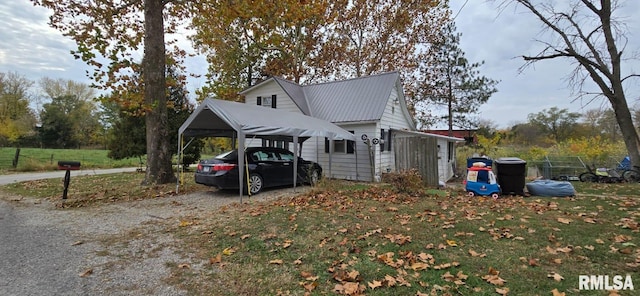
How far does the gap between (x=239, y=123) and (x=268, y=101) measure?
30.9ft

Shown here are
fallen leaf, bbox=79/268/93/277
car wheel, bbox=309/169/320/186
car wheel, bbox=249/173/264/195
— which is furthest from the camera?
car wheel, bbox=309/169/320/186

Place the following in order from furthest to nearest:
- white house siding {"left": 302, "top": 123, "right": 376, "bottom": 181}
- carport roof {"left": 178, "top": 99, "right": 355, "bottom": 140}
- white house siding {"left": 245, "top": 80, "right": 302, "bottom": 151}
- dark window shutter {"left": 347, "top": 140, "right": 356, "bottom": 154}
A: white house siding {"left": 245, "top": 80, "right": 302, "bottom": 151}, dark window shutter {"left": 347, "top": 140, "right": 356, "bottom": 154}, white house siding {"left": 302, "top": 123, "right": 376, "bottom": 181}, carport roof {"left": 178, "top": 99, "right": 355, "bottom": 140}

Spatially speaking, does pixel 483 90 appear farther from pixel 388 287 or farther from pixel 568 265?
pixel 388 287

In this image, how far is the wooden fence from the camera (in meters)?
11.4

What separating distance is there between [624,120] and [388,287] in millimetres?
15702

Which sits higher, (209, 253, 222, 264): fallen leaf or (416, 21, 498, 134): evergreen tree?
(416, 21, 498, 134): evergreen tree

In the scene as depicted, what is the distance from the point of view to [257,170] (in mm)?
9039

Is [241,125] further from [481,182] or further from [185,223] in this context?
[481,182]

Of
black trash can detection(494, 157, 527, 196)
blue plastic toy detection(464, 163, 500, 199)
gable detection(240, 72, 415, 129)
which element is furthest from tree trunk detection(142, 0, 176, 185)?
black trash can detection(494, 157, 527, 196)

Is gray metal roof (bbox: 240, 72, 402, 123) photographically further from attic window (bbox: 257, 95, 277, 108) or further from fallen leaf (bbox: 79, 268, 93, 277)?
fallen leaf (bbox: 79, 268, 93, 277)

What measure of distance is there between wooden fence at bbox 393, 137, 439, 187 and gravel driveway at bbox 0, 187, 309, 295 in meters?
7.26

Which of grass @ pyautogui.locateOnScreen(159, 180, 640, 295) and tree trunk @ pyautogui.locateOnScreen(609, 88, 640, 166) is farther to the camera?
tree trunk @ pyautogui.locateOnScreen(609, 88, 640, 166)

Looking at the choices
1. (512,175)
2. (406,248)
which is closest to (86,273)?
(406,248)

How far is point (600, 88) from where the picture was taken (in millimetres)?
12844
